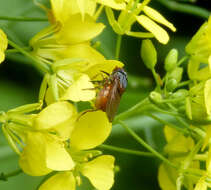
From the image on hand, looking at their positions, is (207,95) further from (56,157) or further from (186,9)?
(186,9)

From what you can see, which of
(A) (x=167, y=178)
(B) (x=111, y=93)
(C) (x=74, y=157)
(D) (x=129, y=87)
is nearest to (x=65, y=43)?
(B) (x=111, y=93)

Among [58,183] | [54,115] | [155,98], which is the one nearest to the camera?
[54,115]

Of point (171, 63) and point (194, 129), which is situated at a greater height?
point (171, 63)

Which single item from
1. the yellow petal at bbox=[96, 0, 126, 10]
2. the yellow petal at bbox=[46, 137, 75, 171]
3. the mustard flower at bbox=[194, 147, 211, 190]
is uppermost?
the yellow petal at bbox=[96, 0, 126, 10]

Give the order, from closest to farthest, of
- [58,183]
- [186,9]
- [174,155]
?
[58,183] < [174,155] < [186,9]

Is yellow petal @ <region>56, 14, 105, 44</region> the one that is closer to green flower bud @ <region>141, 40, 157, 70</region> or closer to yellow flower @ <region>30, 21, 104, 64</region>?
yellow flower @ <region>30, 21, 104, 64</region>

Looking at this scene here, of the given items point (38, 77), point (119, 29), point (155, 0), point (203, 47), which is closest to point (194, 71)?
point (203, 47)

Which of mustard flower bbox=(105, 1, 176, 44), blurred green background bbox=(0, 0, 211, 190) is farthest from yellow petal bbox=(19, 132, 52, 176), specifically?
blurred green background bbox=(0, 0, 211, 190)

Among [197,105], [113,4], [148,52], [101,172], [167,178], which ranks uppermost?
[113,4]
